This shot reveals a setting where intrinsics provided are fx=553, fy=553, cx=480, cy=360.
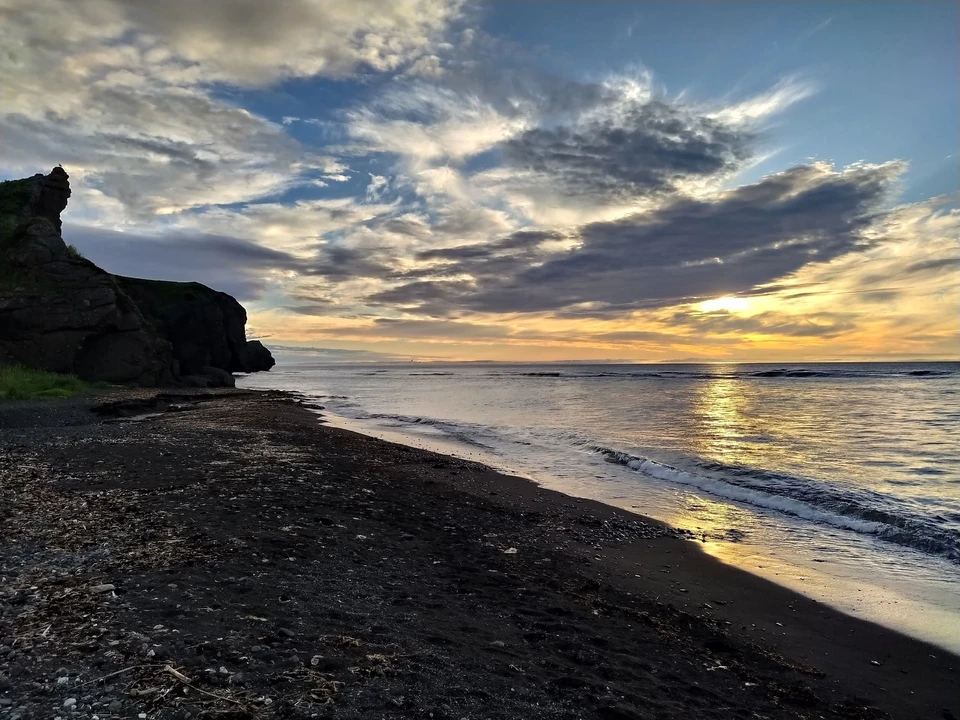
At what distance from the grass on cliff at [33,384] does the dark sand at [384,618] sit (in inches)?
758

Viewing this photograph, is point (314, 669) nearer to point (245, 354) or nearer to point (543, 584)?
point (543, 584)

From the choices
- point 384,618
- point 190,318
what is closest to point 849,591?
point 384,618

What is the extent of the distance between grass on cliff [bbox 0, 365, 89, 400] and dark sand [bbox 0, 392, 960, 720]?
19262 mm

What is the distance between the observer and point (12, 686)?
373 cm

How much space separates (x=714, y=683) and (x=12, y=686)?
18.8 feet

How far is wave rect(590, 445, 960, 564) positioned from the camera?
36.6ft

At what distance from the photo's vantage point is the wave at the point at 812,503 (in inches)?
439

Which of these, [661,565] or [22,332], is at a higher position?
[22,332]

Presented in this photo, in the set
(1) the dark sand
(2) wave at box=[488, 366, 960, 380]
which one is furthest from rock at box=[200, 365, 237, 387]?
(2) wave at box=[488, 366, 960, 380]

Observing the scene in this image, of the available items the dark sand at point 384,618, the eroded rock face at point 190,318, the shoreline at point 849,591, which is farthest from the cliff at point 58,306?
the shoreline at point 849,591

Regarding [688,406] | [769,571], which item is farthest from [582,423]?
[769,571]

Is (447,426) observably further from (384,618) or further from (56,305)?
(56,305)

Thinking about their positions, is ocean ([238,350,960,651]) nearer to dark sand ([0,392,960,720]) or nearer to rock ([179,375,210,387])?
dark sand ([0,392,960,720])

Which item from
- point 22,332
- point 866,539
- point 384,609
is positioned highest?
point 22,332
